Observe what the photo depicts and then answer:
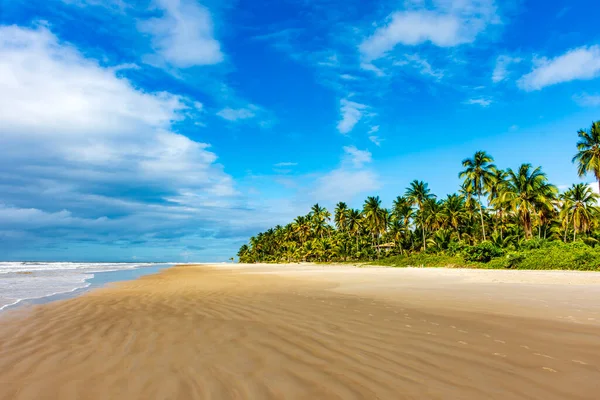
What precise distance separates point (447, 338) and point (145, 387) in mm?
5265

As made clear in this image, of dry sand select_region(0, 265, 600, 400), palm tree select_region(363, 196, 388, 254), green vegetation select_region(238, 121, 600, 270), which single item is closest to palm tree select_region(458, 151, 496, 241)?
green vegetation select_region(238, 121, 600, 270)

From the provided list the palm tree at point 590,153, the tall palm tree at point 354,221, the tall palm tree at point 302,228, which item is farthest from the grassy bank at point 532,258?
the tall palm tree at point 302,228

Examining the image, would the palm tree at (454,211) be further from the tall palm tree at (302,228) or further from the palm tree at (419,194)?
the tall palm tree at (302,228)

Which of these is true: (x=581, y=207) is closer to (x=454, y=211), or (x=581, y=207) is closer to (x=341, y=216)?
(x=454, y=211)

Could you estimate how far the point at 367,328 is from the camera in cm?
744

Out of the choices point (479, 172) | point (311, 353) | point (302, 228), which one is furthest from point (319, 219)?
point (311, 353)

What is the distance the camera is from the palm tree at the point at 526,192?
46.6 metres

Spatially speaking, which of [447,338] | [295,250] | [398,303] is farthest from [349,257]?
[447,338]

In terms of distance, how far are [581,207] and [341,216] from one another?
49029 mm

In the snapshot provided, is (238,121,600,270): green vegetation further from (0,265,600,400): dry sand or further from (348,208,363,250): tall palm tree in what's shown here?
(0,265,600,400): dry sand

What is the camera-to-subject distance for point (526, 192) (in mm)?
46750

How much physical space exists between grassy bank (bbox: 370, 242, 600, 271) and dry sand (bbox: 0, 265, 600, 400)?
19549mm

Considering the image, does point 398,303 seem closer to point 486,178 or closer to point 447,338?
point 447,338

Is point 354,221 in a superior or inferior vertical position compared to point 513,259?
superior
